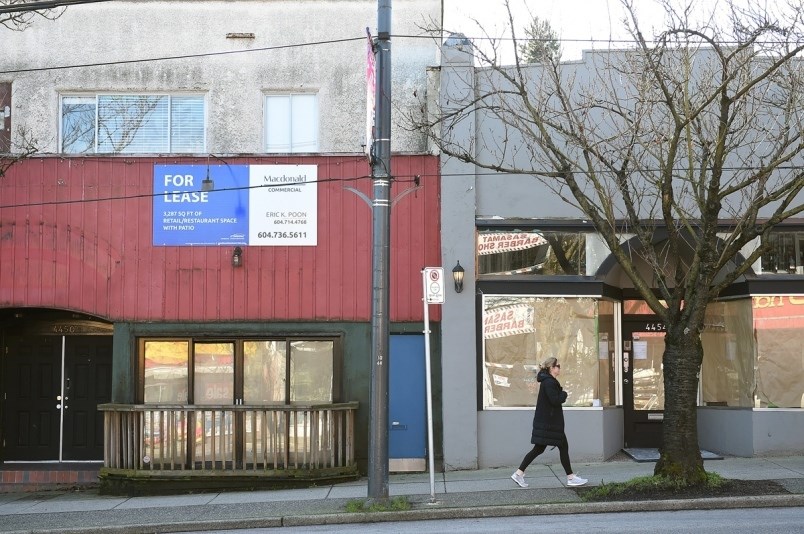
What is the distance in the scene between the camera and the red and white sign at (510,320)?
13273mm

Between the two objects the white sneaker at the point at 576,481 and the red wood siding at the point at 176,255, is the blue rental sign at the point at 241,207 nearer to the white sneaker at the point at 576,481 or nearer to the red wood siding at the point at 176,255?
the red wood siding at the point at 176,255

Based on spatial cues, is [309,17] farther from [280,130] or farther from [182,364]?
[182,364]

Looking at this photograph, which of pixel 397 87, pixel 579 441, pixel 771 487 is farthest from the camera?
pixel 397 87

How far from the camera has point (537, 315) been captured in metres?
13.3

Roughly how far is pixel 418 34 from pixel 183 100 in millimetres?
3927

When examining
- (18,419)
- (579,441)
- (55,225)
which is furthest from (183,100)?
(579,441)

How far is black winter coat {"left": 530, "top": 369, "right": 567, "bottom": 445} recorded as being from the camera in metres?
10.9

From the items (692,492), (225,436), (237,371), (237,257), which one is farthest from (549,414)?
(237,257)

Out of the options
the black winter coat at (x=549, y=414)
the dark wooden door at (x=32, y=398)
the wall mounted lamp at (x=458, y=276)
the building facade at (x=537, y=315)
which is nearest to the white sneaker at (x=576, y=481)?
the black winter coat at (x=549, y=414)

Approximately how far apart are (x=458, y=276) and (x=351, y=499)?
3731 mm

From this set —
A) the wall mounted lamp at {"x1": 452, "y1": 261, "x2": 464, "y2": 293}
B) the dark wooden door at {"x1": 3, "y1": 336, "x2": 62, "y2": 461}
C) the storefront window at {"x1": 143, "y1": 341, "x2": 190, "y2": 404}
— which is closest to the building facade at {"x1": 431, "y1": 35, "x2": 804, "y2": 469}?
the wall mounted lamp at {"x1": 452, "y1": 261, "x2": 464, "y2": 293}

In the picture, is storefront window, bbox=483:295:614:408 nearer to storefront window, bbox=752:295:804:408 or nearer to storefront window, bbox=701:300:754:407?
storefront window, bbox=701:300:754:407

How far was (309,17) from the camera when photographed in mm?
14062

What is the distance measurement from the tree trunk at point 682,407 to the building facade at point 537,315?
2.67m
